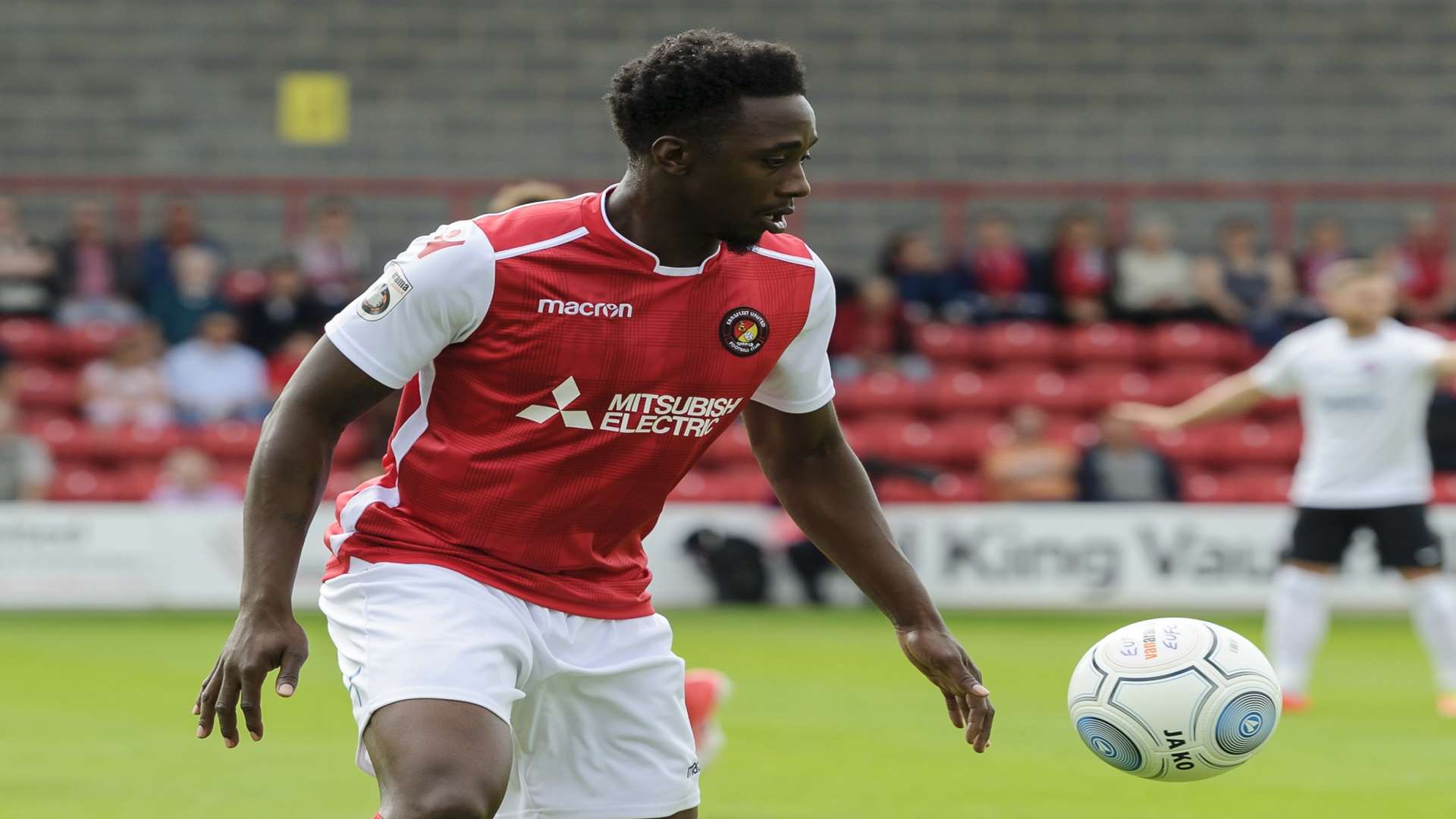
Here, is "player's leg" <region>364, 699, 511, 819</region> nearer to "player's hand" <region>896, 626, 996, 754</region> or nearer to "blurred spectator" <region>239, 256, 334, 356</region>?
"player's hand" <region>896, 626, 996, 754</region>

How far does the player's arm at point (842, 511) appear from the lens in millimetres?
4410

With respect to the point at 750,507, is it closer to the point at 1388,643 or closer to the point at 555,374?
the point at 1388,643

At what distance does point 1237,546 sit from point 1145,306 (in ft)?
11.1

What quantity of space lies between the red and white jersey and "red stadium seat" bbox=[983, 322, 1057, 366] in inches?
533

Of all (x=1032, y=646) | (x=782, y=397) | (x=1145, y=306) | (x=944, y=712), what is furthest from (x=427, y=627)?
(x=1145, y=306)

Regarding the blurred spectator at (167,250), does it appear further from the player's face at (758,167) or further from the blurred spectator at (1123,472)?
the player's face at (758,167)

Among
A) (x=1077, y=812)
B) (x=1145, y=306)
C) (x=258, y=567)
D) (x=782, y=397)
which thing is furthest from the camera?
(x=1145, y=306)

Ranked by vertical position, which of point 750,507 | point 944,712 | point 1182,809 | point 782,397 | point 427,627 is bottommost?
point 750,507

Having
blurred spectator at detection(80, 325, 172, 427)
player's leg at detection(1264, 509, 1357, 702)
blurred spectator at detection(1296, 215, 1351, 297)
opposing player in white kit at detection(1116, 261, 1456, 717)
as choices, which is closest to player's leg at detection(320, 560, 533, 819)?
opposing player in white kit at detection(1116, 261, 1456, 717)

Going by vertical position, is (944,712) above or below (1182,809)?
below

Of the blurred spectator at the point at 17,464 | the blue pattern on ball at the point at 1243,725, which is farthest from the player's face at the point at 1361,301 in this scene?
the blurred spectator at the point at 17,464

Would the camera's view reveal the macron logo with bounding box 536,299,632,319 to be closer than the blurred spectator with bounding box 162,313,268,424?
Yes

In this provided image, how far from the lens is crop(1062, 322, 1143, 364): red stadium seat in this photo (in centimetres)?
1758

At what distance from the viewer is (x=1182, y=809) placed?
279 inches
